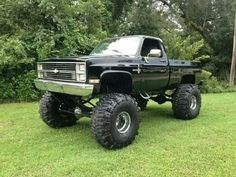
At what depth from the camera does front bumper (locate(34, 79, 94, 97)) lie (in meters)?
5.62

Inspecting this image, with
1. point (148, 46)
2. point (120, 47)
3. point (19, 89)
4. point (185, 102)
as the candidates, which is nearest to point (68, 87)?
point (120, 47)

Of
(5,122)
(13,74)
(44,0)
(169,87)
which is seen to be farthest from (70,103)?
(44,0)

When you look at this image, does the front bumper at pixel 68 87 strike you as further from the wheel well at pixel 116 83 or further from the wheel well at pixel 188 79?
the wheel well at pixel 188 79

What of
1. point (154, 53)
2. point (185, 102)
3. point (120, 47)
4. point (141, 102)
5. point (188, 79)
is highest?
point (120, 47)

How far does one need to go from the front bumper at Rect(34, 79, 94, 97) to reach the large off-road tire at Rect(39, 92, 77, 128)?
534 millimetres

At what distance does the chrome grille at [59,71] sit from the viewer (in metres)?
5.89

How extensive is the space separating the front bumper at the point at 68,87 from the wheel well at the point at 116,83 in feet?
1.58

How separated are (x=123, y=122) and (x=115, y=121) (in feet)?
1.49

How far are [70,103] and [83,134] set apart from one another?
70cm

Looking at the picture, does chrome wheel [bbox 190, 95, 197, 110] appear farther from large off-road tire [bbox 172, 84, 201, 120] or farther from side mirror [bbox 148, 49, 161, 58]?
side mirror [bbox 148, 49, 161, 58]

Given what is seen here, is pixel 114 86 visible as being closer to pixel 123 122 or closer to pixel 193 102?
pixel 123 122

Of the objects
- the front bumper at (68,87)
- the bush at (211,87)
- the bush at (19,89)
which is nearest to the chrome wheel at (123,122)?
the front bumper at (68,87)

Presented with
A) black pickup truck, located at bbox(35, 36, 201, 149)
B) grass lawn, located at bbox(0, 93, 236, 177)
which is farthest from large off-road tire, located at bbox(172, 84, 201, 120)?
grass lawn, located at bbox(0, 93, 236, 177)

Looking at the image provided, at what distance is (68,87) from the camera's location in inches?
231
